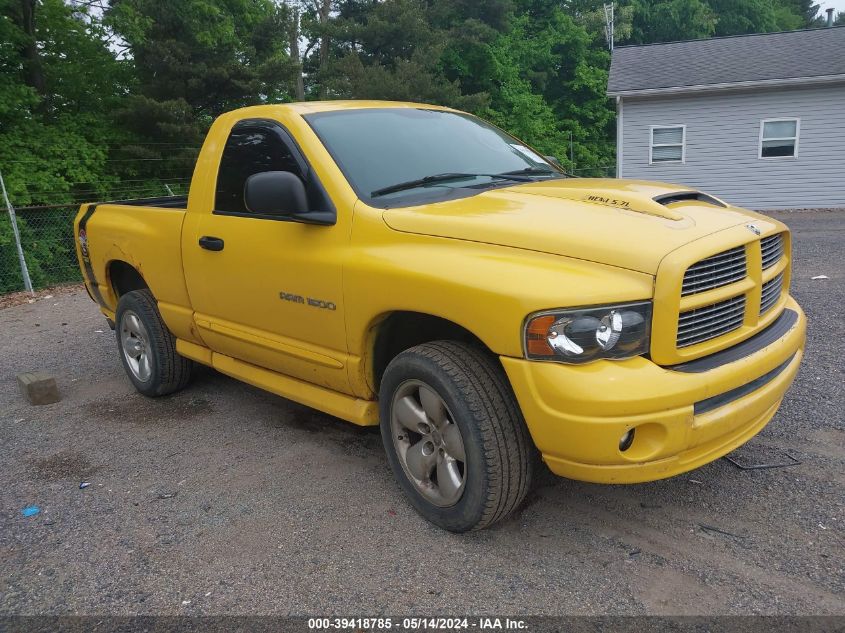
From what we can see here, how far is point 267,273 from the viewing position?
12.1 feet

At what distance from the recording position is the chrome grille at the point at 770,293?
3.08 meters

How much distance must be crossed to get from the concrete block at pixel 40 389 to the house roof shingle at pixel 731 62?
51.9ft

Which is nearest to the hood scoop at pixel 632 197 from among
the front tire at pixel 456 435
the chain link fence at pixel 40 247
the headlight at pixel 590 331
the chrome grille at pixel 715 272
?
the chrome grille at pixel 715 272

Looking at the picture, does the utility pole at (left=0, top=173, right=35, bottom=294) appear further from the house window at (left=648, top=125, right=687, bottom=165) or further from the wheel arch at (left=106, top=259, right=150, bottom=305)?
the house window at (left=648, top=125, right=687, bottom=165)

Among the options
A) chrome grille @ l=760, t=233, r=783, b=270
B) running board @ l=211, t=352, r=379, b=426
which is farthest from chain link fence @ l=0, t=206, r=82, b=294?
chrome grille @ l=760, t=233, r=783, b=270

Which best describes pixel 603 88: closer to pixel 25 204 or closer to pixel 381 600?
pixel 25 204

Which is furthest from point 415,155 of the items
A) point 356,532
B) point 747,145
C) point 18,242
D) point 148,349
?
point 747,145

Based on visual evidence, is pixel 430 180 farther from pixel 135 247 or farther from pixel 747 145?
pixel 747 145

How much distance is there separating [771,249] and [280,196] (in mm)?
2307

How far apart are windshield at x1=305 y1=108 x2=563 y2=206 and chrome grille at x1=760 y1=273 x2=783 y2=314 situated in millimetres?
1374

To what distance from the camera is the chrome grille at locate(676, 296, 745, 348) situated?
8.55 ft

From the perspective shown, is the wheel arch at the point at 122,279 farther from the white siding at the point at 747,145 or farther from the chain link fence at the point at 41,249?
the white siding at the point at 747,145

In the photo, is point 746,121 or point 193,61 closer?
point 193,61

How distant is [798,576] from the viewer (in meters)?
2.63
